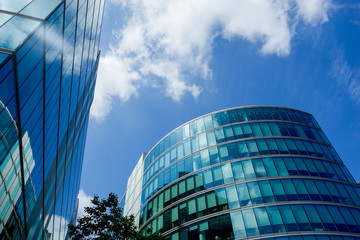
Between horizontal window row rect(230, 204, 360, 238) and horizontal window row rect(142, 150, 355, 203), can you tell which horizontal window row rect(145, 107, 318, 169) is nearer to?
horizontal window row rect(142, 150, 355, 203)

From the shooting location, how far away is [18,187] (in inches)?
423

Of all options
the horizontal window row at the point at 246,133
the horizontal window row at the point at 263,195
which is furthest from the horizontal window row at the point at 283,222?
the horizontal window row at the point at 246,133

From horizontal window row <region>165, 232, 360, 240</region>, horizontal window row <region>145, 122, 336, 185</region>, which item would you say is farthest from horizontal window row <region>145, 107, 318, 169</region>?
horizontal window row <region>165, 232, 360, 240</region>

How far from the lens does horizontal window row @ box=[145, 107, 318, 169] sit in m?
34.4

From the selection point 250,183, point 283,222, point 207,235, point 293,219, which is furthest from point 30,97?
point 293,219

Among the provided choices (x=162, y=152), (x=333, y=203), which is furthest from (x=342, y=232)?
(x=162, y=152)

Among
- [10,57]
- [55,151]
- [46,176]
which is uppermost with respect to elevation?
[55,151]

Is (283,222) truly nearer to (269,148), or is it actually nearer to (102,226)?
(269,148)

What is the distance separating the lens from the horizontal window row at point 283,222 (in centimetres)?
2357

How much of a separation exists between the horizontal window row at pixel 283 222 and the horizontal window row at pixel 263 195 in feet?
3.34

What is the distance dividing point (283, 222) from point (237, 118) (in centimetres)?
1486

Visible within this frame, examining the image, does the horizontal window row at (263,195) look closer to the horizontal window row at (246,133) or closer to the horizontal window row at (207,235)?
the horizontal window row at (207,235)

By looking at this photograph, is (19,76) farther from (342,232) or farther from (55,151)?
(342,232)

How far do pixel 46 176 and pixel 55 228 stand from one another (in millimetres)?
9174
